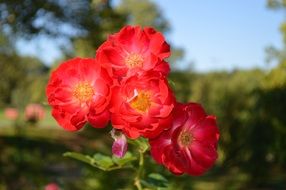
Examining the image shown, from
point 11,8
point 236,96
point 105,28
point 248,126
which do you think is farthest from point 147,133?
point 236,96

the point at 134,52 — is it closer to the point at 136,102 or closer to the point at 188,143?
the point at 136,102

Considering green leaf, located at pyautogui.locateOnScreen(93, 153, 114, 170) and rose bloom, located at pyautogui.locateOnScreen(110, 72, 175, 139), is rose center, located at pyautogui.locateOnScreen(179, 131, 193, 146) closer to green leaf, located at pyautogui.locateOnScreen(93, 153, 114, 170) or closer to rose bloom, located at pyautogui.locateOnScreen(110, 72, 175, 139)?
rose bloom, located at pyautogui.locateOnScreen(110, 72, 175, 139)

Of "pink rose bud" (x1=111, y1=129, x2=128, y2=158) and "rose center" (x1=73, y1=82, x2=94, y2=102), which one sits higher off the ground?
"rose center" (x1=73, y1=82, x2=94, y2=102)

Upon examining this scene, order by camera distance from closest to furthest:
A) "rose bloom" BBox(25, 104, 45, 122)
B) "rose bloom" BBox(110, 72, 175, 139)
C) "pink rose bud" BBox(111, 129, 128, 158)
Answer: "rose bloom" BBox(110, 72, 175, 139) < "pink rose bud" BBox(111, 129, 128, 158) < "rose bloom" BBox(25, 104, 45, 122)

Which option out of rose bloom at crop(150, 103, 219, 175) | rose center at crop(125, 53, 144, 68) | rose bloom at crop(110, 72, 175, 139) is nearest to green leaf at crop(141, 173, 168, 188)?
rose bloom at crop(150, 103, 219, 175)

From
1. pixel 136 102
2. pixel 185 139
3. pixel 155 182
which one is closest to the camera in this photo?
pixel 136 102

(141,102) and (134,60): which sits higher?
(134,60)

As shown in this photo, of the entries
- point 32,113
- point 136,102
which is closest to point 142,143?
point 136,102
